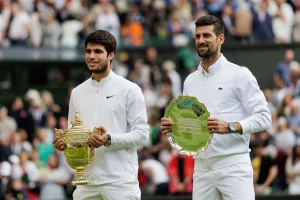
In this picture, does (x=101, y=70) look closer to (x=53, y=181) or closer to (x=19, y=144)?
(x=53, y=181)

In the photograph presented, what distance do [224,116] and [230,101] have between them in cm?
16

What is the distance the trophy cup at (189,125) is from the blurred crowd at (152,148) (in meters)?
8.38

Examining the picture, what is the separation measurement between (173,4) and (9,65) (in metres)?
4.35

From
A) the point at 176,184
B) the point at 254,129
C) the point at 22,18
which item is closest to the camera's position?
the point at 254,129

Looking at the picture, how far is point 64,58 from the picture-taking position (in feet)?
85.7

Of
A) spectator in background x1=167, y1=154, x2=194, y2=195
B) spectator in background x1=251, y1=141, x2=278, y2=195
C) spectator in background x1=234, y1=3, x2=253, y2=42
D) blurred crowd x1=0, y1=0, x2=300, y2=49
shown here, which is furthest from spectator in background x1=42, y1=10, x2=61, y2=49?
spectator in background x1=251, y1=141, x2=278, y2=195

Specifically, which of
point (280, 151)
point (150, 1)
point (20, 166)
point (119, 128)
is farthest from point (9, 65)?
point (119, 128)

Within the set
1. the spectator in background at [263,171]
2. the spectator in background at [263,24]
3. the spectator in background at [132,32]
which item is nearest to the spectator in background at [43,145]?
the spectator in background at [263,171]

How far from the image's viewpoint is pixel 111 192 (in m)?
11.1

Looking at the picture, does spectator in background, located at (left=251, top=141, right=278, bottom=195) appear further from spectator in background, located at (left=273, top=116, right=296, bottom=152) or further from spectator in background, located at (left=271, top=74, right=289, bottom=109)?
spectator in background, located at (left=271, top=74, right=289, bottom=109)

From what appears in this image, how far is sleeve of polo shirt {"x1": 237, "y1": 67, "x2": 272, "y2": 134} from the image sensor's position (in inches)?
Result: 423

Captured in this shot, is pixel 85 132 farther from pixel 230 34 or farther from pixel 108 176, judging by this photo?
pixel 230 34

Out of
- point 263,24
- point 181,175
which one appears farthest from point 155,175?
point 263,24

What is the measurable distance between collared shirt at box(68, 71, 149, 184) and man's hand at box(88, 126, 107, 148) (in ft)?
0.87
